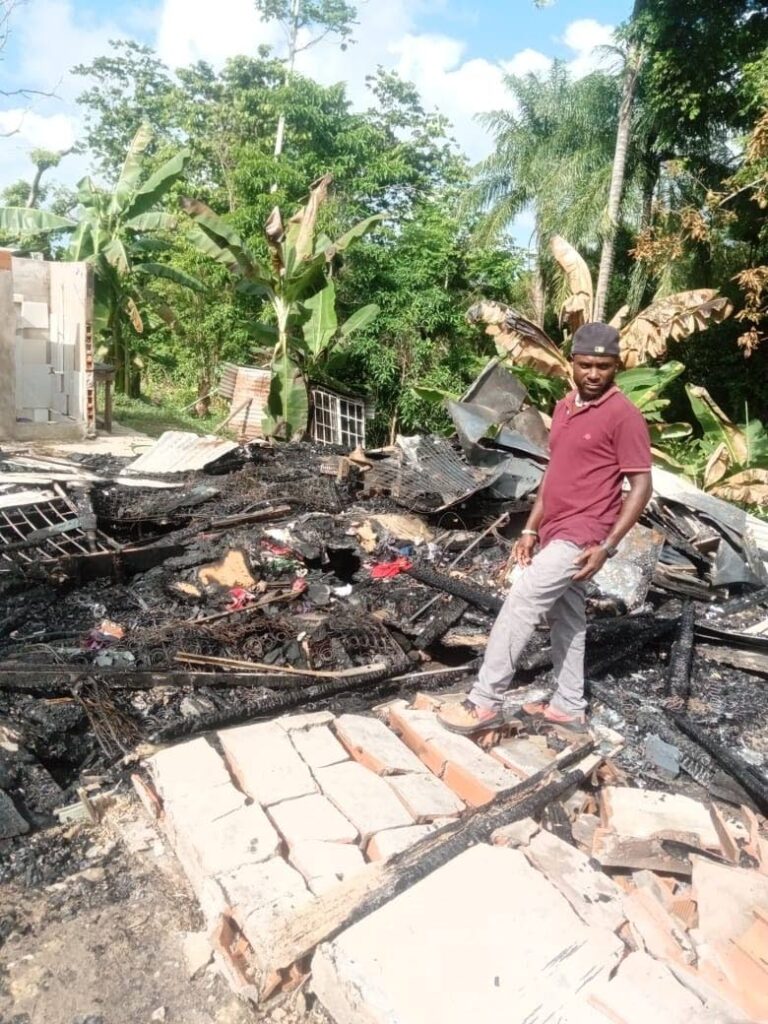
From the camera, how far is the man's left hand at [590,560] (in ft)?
10.9

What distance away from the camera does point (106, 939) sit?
2414 millimetres

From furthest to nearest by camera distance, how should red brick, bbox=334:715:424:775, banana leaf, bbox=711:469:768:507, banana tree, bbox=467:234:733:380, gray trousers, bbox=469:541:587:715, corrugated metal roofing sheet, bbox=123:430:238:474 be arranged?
banana tree, bbox=467:234:733:380 → banana leaf, bbox=711:469:768:507 → corrugated metal roofing sheet, bbox=123:430:238:474 → gray trousers, bbox=469:541:587:715 → red brick, bbox=334:715:424:775

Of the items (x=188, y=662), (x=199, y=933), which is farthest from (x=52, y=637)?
(x=199, y=933)

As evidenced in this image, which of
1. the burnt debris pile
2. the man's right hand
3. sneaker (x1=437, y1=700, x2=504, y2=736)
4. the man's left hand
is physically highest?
the man's left hand

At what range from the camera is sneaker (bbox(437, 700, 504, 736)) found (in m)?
3.42

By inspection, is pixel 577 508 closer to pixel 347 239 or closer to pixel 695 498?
pixel 695 498

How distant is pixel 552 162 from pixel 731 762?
1678 cm

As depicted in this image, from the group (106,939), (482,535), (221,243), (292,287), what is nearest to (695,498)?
(482,535)

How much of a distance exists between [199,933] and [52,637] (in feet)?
8.29

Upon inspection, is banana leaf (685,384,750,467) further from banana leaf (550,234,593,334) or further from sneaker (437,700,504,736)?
sneaker (437,700,504,736)

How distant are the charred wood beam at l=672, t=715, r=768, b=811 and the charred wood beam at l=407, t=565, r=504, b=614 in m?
1.50

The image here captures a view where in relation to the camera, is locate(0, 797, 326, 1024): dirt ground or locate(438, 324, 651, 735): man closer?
locate(0, 797, 326, 1024): dirt ground

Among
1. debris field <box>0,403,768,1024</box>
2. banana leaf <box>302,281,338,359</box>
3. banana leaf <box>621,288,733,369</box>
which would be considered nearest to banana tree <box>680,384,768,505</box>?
banana leaf <box>621,288,733,369</box>

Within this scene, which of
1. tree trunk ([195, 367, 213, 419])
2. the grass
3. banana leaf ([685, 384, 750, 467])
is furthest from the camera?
tree trunk ([195, 367, 213, 419])
